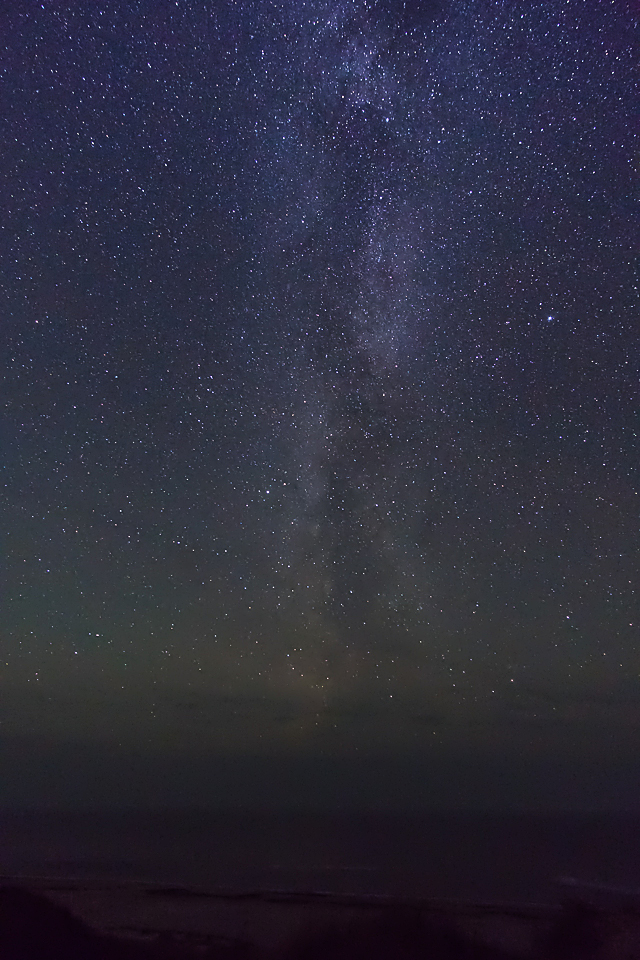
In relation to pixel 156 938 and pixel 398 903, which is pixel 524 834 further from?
pixel 156 938

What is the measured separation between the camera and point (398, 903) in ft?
18.9

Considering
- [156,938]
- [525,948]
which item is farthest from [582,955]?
[156,938]

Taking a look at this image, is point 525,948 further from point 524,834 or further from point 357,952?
point 524,834

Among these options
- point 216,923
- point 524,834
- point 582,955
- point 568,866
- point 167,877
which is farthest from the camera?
point 524,834

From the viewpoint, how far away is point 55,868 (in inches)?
258

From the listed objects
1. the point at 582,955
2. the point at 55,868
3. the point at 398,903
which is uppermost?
the point at 55,868

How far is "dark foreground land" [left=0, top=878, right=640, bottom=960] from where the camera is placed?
509cm

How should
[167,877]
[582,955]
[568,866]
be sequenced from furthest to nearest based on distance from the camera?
[568,866], [167,877], [582,955]

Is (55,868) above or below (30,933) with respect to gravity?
above

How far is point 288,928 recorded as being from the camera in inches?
212

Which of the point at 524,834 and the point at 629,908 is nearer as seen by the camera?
the point at 629,908

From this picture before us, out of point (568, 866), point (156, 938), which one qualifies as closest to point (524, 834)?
point (568, 866)

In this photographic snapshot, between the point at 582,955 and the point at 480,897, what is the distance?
1.02m

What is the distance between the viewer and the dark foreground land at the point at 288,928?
5.09 meters
